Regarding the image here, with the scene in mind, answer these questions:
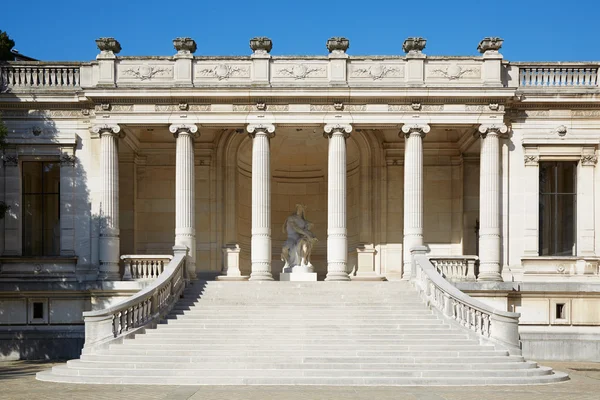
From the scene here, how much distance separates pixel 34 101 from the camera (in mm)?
36500

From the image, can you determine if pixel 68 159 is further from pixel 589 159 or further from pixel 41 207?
pixel 589 159

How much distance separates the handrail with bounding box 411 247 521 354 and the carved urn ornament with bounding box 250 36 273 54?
1018cm

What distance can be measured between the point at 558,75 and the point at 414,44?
19.1 feet

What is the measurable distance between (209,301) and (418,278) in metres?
7.32

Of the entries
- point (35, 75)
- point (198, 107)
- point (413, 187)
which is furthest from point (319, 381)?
point (35, 75)

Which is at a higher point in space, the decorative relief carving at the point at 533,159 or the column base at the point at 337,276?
the decorative relief carving at the point at 533,159

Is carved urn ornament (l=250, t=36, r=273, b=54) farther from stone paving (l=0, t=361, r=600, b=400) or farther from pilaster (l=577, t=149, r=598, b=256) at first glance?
stone paving (l=0, t=361, r=600, b=400)

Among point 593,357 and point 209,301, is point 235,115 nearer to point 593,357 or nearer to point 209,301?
point 209,301

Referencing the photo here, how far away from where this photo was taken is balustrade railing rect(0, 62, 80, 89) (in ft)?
121

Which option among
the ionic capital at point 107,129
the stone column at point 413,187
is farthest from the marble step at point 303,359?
the ionic capital at point 107,129

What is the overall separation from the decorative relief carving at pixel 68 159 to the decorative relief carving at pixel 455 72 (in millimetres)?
13969

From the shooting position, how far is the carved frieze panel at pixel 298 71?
36.0 meters

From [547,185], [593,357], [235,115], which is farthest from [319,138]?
[593,357]

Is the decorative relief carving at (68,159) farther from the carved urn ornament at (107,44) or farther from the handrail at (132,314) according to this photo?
the handrail at (132,314)
